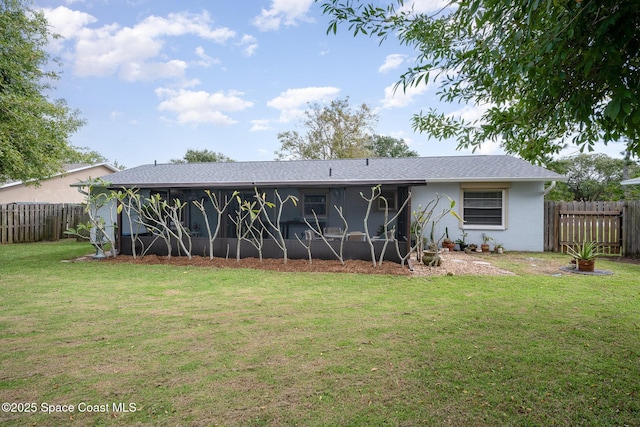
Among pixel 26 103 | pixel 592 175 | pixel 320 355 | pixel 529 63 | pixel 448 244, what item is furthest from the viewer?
pixel 592 175

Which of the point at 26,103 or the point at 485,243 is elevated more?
the point at 26,103

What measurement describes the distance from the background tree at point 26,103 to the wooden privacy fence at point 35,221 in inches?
93.0

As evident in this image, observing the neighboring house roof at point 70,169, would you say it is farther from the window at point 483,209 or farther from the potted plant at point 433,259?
the window at point 483,209

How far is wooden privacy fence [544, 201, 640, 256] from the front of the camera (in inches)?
405

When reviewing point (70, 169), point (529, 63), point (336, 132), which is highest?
point (336, 132)

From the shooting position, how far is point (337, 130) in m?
28.0

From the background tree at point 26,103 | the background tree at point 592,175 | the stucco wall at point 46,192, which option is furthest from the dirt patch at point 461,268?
the background tree at point 592,175

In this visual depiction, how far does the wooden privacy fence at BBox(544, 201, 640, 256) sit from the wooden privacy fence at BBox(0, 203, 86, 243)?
2001cm

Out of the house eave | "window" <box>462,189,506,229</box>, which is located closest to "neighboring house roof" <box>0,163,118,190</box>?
the house eave

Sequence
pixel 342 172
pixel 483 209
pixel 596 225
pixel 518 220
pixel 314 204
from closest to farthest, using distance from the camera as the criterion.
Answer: pixel 596 225 → pixel 518 220 → pixel 483 209 → pixel 314 204 → pixel 342 172

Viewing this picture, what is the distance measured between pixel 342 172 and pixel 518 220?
21.1 ft

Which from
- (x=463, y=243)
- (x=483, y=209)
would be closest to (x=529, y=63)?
(x=463, y=243)

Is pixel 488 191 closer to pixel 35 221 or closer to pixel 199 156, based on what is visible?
pixel 35 221

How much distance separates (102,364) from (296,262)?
5.98 metres
